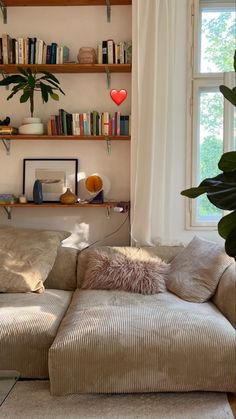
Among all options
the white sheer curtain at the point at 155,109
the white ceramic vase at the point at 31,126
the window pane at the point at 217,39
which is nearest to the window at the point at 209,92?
the window pane at the point at 217,39

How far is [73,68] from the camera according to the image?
10.5 feet

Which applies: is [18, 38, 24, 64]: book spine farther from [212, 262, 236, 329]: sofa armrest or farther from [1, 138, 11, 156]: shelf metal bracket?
[212, 262, 236, 329]: sofa armrest

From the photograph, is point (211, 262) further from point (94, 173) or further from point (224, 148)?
point (94, 173)

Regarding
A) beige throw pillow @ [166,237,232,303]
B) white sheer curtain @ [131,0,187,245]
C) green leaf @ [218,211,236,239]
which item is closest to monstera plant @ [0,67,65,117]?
white sheer curtain @ [131,0,187,245]

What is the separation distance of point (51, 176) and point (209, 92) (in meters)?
1.45

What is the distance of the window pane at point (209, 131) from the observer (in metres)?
3.29

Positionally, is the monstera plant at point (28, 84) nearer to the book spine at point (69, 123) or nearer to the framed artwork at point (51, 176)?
the book spine at point (69, 123)

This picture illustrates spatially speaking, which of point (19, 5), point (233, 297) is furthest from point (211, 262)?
point (19, 5)

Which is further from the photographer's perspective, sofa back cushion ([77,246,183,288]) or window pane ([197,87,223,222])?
window pane ([197,87,223,222])

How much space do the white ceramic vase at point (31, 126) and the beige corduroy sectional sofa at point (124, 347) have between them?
142cm

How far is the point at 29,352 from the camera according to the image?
7.27ft

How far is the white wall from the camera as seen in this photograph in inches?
130

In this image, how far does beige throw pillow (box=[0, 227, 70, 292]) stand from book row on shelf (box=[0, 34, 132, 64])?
1341mm

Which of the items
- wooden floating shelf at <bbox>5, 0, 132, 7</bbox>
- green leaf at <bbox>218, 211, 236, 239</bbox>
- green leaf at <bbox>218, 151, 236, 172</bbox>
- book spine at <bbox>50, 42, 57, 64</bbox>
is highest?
wooden floating shelf at <bbox>5, 0, 132, 7</bbox>
